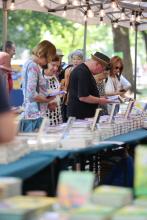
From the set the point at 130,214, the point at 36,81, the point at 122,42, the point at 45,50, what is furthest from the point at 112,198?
the point at 122,42

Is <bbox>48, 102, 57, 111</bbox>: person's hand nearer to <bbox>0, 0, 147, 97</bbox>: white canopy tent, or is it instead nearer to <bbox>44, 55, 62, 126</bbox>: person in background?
<bbox>44, 55, 62, 126</bbox>: person in background

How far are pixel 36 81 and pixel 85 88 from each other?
51 centimetres

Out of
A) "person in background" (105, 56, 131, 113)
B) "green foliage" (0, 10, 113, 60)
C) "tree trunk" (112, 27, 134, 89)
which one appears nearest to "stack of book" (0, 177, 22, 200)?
"person in background" (105, 56, 131, 113)

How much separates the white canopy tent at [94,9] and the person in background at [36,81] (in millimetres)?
2576

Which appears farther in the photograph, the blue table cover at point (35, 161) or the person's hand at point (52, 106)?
the person's hand at point (52, 106)

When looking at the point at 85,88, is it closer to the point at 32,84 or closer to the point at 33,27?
the point at 32,84

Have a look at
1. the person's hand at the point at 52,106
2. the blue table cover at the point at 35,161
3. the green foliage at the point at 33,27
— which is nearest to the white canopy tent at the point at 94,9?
the person's hand at the point at 52,106

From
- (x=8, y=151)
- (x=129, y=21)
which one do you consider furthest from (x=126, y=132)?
(x=129, y=21)

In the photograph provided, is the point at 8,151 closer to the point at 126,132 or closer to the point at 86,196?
the point at 86,196

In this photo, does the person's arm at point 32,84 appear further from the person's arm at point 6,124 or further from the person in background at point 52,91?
the person's arm at point 6,124

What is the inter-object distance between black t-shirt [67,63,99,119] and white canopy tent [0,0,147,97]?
8.80 feet

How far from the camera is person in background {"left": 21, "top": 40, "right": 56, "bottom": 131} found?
19.8 feet

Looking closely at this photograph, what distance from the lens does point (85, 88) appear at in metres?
6.14

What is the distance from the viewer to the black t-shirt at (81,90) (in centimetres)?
613
